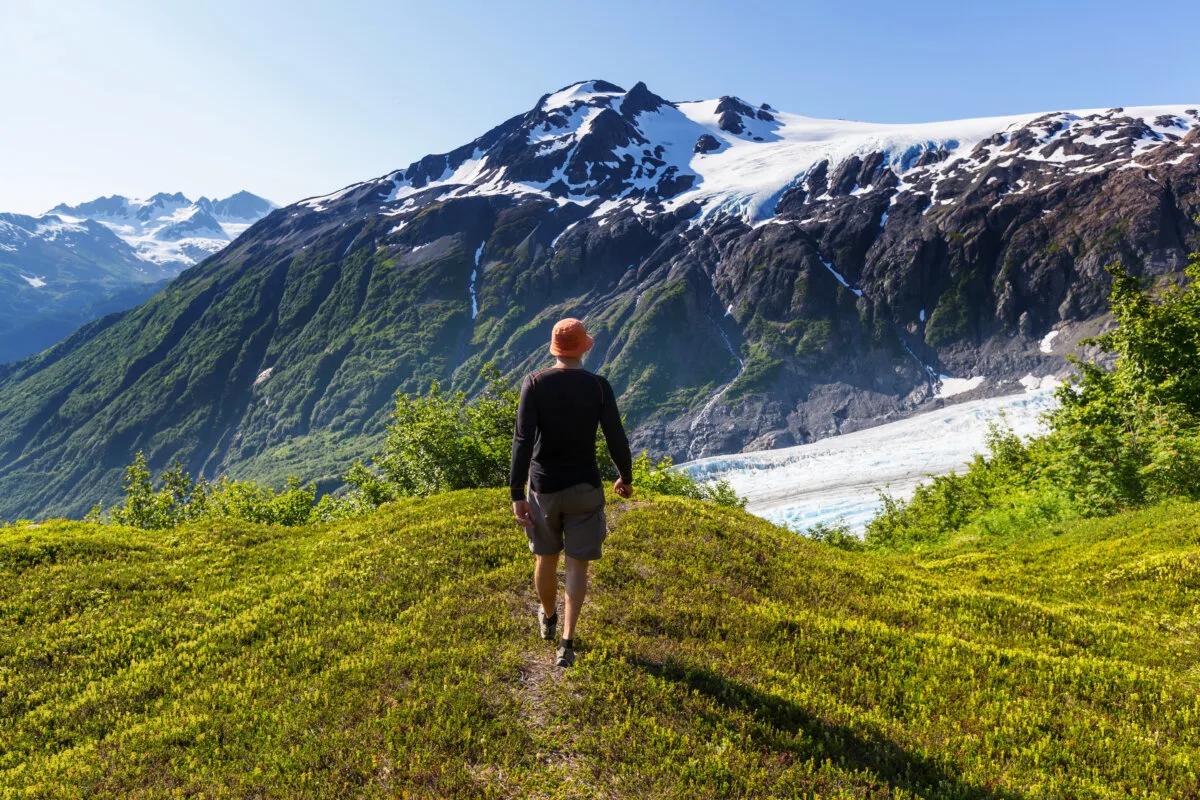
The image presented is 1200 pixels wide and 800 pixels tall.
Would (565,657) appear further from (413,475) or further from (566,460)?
(413,475)

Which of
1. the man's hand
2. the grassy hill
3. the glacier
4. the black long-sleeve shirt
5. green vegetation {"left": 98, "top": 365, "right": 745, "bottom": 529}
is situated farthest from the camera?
the glacier

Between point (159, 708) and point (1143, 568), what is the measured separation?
19.1 meters

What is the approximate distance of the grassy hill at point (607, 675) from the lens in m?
7.36

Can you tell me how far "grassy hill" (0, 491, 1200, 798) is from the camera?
736cm

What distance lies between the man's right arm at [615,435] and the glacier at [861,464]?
10479cm

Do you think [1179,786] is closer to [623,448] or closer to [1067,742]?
[1067,742]

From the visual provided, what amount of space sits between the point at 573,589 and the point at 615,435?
2317 millimetres

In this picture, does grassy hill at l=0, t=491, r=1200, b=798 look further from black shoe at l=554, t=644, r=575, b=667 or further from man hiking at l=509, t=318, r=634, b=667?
man hiking at l=509, t=318, r=634, b=667

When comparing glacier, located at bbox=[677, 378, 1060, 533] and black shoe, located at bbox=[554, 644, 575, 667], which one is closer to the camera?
black shoe, located at bbox=[554, 644, 575, 667]

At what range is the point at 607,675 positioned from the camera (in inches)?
350

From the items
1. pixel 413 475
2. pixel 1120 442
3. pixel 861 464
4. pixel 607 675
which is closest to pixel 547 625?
pixel 607 675

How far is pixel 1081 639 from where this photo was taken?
11.0 m

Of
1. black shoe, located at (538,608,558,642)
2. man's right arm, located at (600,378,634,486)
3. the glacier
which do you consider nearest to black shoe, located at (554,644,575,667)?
black shoe, located at (538,608,558,642)

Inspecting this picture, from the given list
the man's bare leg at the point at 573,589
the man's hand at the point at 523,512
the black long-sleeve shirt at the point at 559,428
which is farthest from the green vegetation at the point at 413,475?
the black long-sleeve shirt at the point at 559,428
